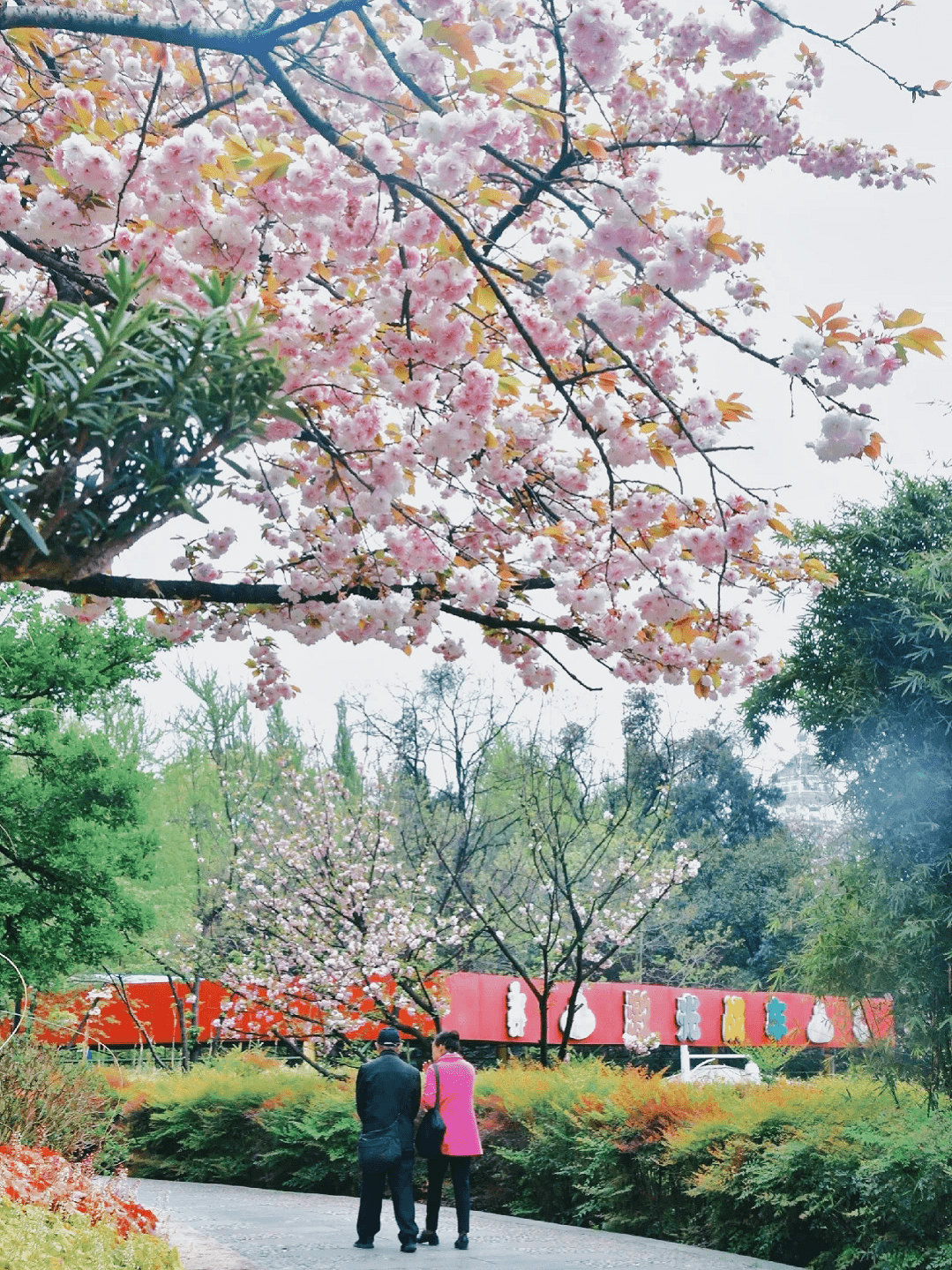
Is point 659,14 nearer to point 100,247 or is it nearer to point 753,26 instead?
point 753,26

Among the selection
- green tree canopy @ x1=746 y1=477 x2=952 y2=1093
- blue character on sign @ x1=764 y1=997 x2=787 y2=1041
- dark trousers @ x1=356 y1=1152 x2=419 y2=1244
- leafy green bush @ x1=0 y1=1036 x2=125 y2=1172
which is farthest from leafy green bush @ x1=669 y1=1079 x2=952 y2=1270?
blue character on sign @ x1=764 y1=997 x2=787 y2=1041

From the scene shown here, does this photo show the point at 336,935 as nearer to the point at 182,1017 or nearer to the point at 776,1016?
the point at 182,1017

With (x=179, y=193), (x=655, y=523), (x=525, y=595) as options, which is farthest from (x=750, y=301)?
(x=179, y=193)

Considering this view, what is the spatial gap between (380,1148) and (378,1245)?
95 centimetres

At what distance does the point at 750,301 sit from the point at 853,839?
431 centimetres

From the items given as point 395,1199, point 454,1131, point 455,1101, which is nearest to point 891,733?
point 455,1101

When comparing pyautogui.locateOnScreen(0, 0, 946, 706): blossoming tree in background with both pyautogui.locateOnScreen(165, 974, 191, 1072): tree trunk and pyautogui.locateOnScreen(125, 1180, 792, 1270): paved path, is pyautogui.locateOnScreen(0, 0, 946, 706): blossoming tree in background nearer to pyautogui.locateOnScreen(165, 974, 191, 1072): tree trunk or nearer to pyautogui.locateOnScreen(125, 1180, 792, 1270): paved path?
pyautogui.locateOnScreen(125, 1180, 792, 1270): paved path

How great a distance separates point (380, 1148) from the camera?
7.14 meters

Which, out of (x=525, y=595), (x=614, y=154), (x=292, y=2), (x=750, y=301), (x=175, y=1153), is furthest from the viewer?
(x=175, y=1153)

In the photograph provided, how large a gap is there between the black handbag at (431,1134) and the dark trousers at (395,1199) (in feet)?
0.62

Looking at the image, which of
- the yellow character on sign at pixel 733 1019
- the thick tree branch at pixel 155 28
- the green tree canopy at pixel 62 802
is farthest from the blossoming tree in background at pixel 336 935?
the thick tree branch at pixel 155 28

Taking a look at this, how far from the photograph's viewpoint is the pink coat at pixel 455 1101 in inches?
292

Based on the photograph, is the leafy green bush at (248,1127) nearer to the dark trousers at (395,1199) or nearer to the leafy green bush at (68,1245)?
the dark trousers at (395,1199)

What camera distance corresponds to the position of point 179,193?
3684mm
